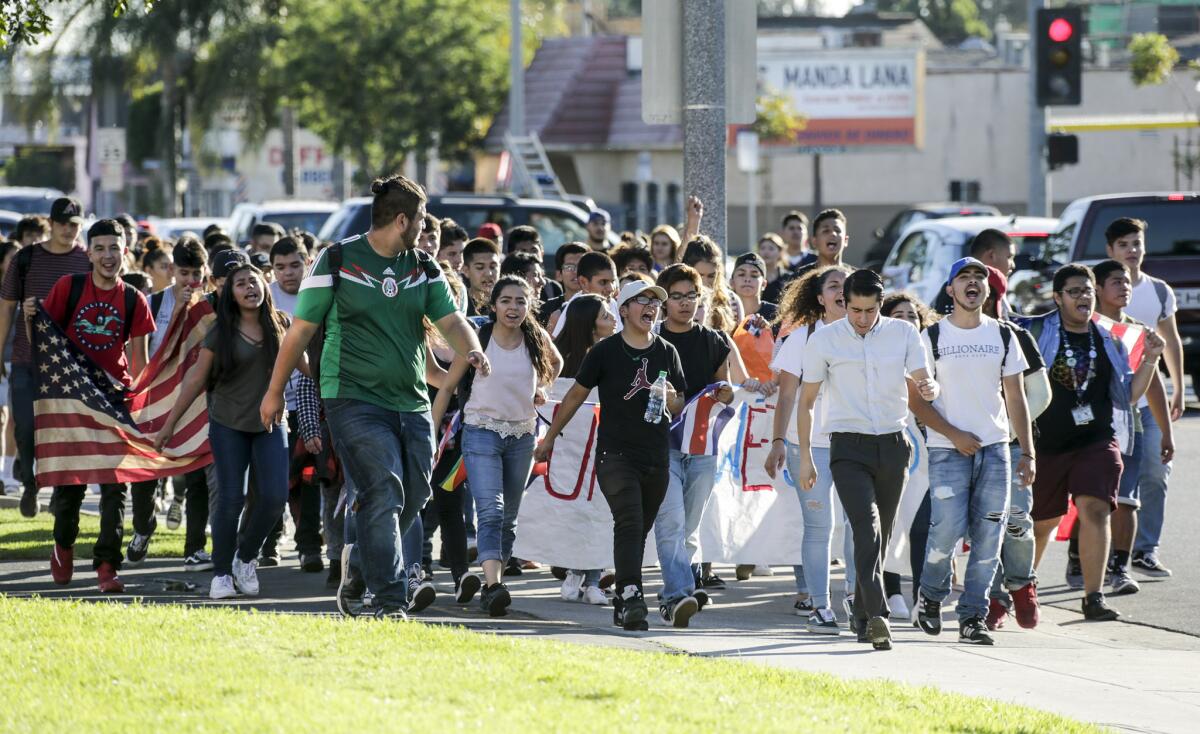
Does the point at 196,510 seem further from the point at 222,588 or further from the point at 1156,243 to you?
the point at 1156,243

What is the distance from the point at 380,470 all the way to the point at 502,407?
169cm

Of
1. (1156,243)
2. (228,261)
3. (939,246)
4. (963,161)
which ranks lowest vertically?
(228,261)

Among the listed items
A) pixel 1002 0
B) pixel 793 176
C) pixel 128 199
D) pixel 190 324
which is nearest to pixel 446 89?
pixel 793 176

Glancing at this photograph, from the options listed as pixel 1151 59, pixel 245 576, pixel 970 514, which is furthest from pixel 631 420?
pixel 1151 59

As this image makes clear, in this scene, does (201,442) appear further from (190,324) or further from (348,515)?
(348,515)

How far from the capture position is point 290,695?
6.07 m

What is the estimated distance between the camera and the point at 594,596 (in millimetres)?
10070

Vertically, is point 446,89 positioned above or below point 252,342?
above

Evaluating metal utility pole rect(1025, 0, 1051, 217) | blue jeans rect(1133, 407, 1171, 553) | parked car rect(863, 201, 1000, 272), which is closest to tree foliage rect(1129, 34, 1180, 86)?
parked car rect(863, 201, 1000, 272)

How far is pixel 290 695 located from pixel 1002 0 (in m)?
123

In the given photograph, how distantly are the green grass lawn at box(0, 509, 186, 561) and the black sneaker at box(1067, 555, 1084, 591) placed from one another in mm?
5193

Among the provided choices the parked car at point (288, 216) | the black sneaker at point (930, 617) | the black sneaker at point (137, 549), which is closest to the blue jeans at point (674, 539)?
the black sneaker at point (930, 617)

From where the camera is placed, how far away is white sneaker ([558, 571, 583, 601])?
1021 cm

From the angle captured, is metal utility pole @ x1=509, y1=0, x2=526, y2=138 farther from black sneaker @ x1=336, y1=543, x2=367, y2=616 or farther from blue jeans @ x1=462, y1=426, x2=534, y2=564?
black sneaker @ x1=336, y1=543, x2=367, y2=616
